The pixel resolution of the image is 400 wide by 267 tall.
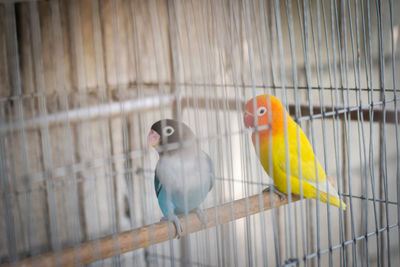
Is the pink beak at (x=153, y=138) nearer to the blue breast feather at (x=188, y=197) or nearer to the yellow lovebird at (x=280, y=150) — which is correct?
the blue breast feather at (x=188, y=197)

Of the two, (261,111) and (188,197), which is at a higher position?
(261,111)

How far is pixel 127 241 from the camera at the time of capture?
0.82 meters

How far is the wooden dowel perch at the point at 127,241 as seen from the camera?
72 cm

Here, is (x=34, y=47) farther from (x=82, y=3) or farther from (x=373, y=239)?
(x=373, y=239)

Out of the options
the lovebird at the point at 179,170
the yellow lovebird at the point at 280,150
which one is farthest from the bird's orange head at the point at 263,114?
the lovebird at the point at 179,170

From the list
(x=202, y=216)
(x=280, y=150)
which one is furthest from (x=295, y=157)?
(x=202, y=216)

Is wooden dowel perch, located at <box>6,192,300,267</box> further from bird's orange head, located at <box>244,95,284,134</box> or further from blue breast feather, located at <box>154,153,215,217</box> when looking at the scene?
bird's orange head, located at <box>244,95,284,134</box>

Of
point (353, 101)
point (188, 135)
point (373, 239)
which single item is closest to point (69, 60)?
point (188, 135)

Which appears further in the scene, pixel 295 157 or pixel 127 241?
pixel 295 157

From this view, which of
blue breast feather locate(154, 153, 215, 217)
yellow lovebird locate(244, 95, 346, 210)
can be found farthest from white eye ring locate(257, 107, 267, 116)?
blue breast feather locate(154, 153, 215, 217)

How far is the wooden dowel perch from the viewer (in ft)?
2.35

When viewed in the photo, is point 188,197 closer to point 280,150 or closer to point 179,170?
point 179,170

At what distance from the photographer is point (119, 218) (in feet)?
5.95

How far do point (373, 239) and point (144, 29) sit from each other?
114cm
